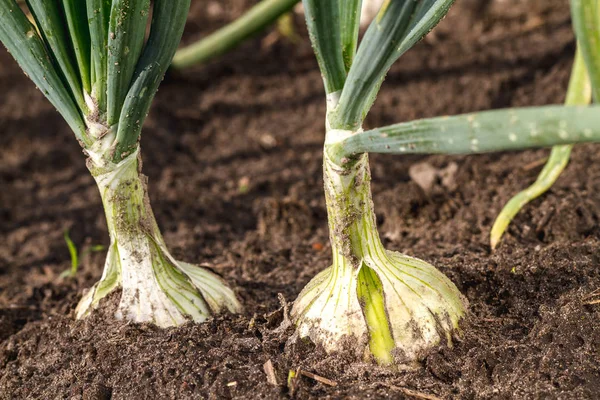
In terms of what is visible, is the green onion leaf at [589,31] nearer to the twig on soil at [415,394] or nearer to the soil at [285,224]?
the soil at [285,224]

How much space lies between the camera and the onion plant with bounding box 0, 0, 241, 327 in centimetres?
129

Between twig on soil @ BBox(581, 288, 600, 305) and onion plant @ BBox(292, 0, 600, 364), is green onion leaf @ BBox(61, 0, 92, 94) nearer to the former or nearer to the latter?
onion plant @ BBox(292, 0, 600, 364)

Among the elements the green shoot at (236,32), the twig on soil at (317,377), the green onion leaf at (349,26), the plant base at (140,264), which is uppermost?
the green shoot at (236,32)

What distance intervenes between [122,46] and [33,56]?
0.18 meters

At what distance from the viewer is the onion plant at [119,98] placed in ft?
4.22

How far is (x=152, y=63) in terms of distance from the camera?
4.36 ft

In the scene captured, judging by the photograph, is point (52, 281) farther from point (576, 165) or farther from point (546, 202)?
point (576, 165)

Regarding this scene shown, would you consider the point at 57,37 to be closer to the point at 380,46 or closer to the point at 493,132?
the point at 380,46

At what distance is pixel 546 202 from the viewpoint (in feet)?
6.14

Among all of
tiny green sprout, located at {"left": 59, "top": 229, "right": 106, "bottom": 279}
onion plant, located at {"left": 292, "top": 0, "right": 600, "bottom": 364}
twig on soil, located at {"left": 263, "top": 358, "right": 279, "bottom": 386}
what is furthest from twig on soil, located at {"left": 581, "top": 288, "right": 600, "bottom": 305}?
tiny green sprout, located at {"left": 59, "top": 229, "right": 106, "bottom": 279}

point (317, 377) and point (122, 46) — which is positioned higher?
point (122, 46)

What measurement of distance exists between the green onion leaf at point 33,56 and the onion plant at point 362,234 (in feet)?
1.63

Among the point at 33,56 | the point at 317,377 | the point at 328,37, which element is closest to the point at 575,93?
the point at 328,37

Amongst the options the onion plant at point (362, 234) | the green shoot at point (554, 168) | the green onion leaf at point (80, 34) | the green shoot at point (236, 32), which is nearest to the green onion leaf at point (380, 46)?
the onion plant at point (362, 234)
